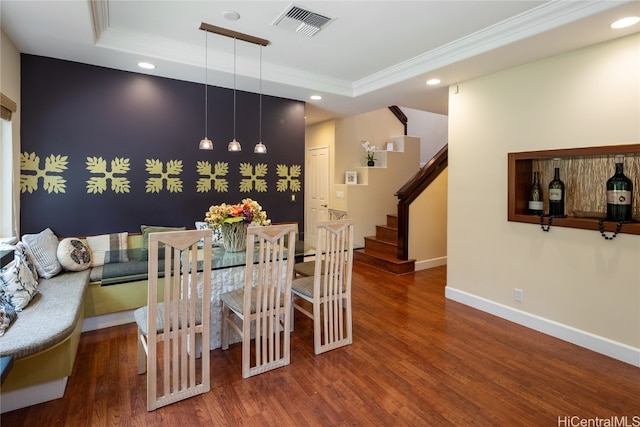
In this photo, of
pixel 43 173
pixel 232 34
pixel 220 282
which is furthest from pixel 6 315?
pixel 232 34

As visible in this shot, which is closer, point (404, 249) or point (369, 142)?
point (404, 249)

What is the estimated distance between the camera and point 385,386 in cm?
232

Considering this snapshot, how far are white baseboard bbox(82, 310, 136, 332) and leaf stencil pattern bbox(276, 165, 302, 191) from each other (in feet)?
7.76

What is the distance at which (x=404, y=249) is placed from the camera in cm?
534

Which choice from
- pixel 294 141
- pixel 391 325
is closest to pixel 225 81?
pixel 294 141

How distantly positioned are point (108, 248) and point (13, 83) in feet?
5.52

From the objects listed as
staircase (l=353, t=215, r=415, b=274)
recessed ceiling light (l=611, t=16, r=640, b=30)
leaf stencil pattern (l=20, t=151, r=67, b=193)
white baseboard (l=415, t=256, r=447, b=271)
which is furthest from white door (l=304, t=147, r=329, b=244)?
recessed ceiling light (l=611, t=16, r=640, b=30)

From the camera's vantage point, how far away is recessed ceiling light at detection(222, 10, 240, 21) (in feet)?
9.02

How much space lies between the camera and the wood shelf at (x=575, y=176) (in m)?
2.73

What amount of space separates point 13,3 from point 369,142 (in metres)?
5.61

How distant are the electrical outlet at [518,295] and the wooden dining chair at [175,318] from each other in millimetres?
2951

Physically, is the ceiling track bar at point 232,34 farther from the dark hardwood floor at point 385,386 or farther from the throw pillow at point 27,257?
→ the dark hardwood floor at point 385,386

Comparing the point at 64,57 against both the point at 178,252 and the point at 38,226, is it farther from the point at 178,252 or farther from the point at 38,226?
the point at 178,252

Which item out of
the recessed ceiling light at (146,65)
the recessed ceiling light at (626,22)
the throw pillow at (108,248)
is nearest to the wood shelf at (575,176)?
the recessed ceiling light at (626,22)
